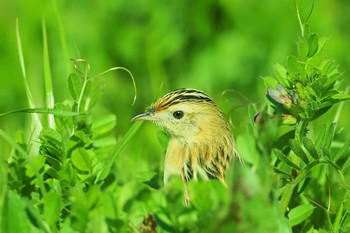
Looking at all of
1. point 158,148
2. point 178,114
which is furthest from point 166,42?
point 178,114

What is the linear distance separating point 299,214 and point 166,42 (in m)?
4.67

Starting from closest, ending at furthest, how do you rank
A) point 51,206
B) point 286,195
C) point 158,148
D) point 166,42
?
1. point 51,206
2. point 286,195
3. point 158,148
4. point 166,42

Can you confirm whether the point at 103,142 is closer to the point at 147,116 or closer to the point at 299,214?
the point at 147,116

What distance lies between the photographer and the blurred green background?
28.6ft

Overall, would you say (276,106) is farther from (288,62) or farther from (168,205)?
(168,205)

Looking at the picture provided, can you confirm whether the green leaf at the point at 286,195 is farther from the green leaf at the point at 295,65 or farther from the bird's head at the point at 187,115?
the bird's head at the point at 187,115

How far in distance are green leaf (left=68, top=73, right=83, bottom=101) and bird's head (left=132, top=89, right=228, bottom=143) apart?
0.73 metres

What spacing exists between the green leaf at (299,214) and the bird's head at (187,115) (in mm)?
1090

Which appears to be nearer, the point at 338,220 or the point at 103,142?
the point at 338,220

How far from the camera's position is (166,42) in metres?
8.99

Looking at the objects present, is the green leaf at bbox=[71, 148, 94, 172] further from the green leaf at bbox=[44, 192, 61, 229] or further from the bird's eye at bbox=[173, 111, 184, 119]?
the bird's eye at bbox=[173, 111, 184, 119]

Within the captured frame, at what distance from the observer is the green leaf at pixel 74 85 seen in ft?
15.6

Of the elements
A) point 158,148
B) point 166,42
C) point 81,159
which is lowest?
point 158,148

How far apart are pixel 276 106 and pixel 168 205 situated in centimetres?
102
